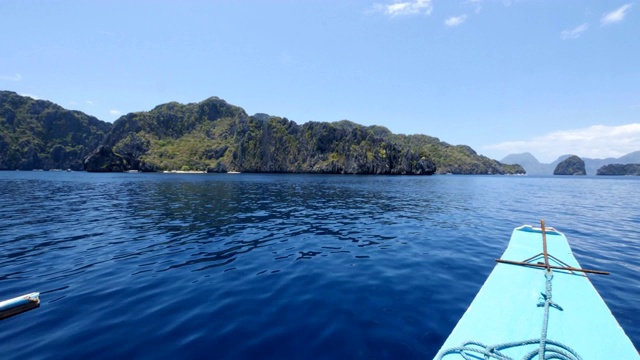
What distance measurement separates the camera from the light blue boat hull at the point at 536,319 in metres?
4.89

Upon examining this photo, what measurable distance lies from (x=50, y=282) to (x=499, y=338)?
1434 cm

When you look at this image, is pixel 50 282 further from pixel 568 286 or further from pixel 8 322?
pixel 568 286

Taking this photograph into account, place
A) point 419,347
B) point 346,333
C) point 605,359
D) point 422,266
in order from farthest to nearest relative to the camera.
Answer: point 422,266 < point 346,333 < point 419,347 < point 605,359

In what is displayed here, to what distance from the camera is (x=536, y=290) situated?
7461 millimetres

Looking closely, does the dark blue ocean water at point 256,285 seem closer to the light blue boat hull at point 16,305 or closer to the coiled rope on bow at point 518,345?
the light blue boat hull at point 16,305

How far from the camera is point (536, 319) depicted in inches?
231

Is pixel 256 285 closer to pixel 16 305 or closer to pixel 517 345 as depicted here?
pixel 16 305

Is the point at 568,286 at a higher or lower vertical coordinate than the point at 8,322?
higher

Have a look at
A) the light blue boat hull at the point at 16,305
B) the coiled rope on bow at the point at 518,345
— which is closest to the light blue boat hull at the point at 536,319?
the coiled rope on bow at the point at 518,345

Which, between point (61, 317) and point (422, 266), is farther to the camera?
point (422, 266)

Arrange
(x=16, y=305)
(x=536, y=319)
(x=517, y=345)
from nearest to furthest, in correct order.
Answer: (x=517, y=345)
(x=16, y=305)
(x=536, y=319)

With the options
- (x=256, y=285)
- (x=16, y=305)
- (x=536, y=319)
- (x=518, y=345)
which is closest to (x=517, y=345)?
(x=518, y=345)

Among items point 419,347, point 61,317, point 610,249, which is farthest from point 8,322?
point 610,249

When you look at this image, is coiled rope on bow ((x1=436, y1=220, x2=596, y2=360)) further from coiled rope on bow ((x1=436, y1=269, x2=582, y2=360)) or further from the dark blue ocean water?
the dark blue ocean water
